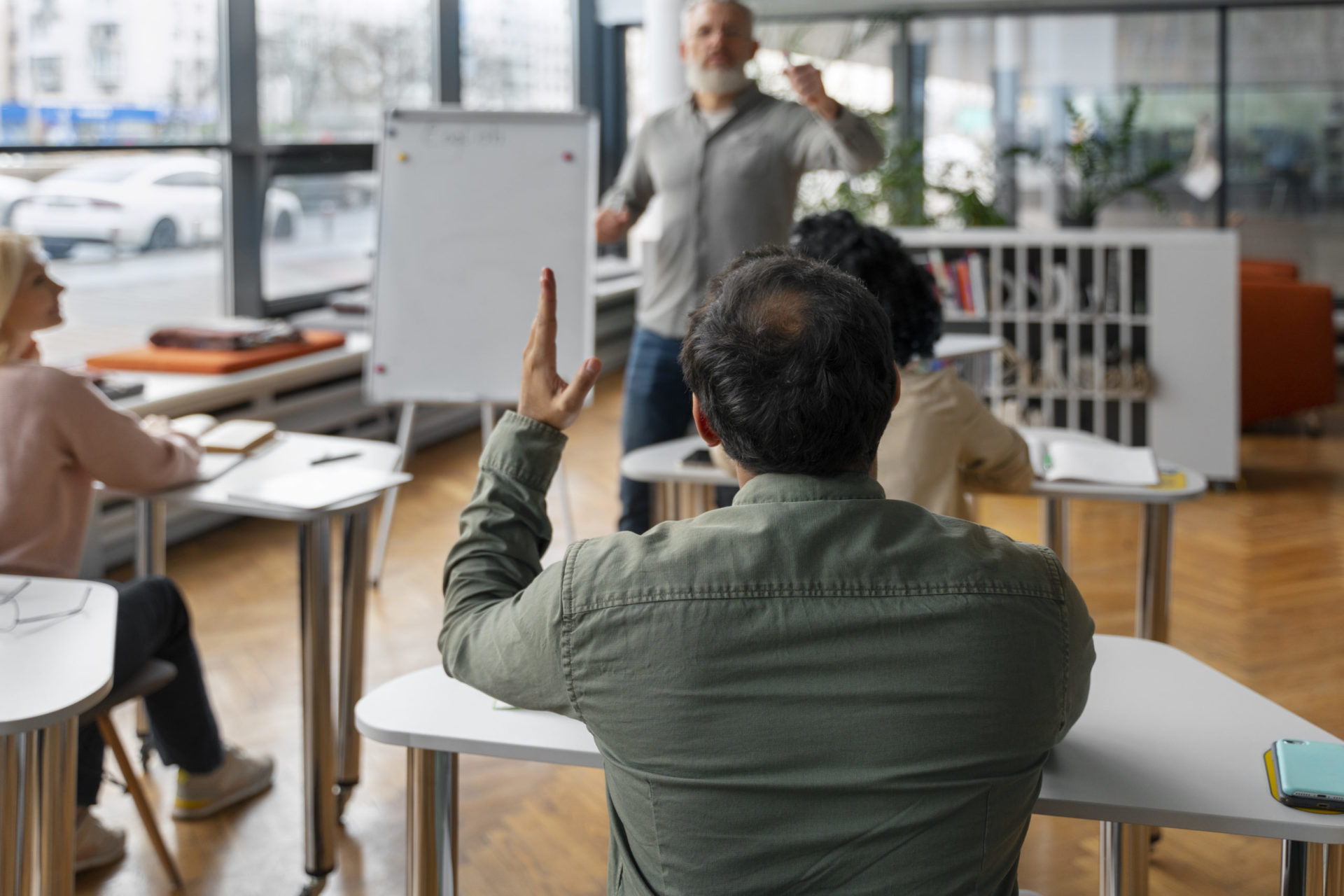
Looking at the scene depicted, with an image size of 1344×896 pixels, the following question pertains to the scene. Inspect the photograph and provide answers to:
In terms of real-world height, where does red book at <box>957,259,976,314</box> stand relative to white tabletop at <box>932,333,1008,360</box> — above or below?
above

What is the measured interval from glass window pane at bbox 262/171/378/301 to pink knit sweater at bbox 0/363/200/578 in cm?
361

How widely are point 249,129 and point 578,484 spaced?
2122 mm

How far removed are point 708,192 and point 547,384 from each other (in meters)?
2.30

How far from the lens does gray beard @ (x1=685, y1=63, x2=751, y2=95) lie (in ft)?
A: 11.7

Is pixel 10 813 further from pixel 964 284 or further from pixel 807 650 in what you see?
pixel 964 284

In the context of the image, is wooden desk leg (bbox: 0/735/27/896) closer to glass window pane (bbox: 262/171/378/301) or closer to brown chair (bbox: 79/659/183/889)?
Answer: brown chair (bbox: 79/659/183/889)

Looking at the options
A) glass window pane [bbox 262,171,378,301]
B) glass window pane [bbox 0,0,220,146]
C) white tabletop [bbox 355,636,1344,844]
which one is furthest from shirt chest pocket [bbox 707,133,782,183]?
glass window pane [bbox 262,171,378,301]

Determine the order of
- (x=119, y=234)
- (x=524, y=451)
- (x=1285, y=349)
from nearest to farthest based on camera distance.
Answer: (x=524, y=451) → (x=119, y=234) → (x=1285, y=349)

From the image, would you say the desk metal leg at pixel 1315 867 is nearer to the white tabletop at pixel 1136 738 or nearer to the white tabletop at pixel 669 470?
the white tabletop at pixel 1136 738

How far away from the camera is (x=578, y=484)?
5582 mm

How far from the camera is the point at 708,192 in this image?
11.7 feet

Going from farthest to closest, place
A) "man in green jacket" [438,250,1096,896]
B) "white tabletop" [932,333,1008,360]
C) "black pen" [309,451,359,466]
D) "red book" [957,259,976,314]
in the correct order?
"red book" [957,259,976,314] → "white tabletop" [932,333,1008,360] → "black pen" [309,451,359,466] → "man in green jacket" [438,250,1096,896]

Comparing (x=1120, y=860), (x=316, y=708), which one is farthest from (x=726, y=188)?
(x=1120, y=860)

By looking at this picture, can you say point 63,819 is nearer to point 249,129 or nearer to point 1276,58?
point 249,129
